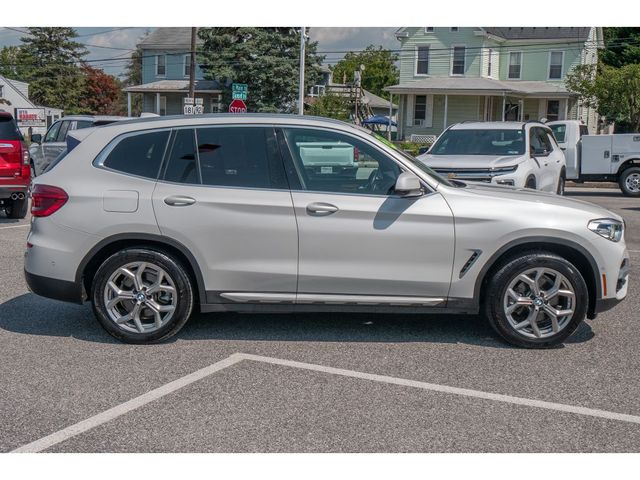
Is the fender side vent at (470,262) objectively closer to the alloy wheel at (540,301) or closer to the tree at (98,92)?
the alloy wheel at (540,301)

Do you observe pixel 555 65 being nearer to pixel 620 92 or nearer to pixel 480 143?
pixel 620 92

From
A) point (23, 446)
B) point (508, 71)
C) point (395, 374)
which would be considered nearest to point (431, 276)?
point (395, 374)

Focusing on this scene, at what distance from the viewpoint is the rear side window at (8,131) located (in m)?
13.1

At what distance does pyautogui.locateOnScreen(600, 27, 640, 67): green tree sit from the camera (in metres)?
50.6

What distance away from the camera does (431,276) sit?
251 inches

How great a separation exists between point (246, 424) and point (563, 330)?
286 cm

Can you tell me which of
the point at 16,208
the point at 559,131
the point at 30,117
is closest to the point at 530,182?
the point at 16,208

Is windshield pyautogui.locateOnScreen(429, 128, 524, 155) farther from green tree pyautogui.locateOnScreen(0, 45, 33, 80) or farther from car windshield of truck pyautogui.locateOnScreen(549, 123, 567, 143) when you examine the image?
green tree pyautogui.locateOnScreen(0, 45, 33, 80)

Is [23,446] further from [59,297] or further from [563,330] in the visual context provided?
[563,330]

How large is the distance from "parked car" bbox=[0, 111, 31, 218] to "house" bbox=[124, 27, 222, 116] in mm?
38388

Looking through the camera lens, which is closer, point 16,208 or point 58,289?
point 58,289

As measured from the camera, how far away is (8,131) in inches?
520

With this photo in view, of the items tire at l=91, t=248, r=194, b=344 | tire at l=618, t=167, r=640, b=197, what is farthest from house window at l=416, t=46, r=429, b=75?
tire at l=91, t=248, r=194, b=344

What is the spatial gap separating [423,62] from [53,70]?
5561 centimetres
